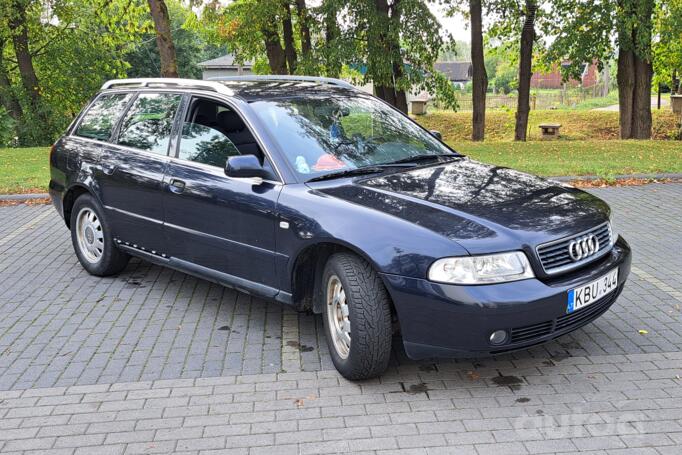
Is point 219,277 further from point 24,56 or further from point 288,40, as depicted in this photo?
point 24,56

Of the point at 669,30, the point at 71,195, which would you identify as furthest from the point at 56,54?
the point at 71,195

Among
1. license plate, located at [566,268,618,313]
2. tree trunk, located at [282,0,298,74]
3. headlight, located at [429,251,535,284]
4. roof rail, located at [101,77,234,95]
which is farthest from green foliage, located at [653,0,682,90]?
headlight, located at [429,251,535,284]

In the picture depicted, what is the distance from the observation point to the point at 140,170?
17.6 ft

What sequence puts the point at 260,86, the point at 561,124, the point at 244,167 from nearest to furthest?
the point at 244,167, the point at 260,86, the point at 561,124

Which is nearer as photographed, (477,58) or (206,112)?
(206,112)

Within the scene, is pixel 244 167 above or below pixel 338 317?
above

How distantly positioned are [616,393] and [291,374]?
1.92m

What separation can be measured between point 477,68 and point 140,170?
1802cm

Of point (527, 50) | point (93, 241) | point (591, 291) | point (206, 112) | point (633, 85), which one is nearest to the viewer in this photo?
point (591, 291)

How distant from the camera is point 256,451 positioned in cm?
330

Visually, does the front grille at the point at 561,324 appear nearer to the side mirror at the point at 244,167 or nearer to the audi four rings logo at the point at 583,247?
the audi four rings logo at the point at 583,247

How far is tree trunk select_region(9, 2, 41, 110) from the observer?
84.5ft

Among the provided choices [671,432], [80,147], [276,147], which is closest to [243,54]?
[80,147]

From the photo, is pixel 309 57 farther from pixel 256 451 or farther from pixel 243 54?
pixel 256 451
